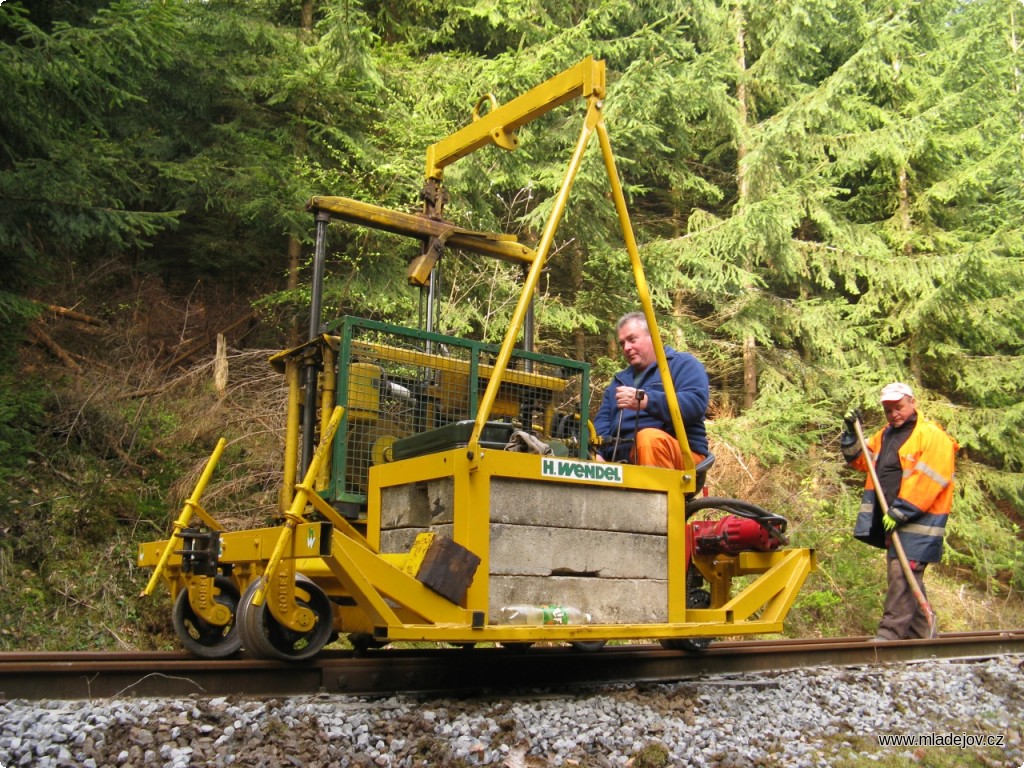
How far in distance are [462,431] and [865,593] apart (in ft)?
23.4

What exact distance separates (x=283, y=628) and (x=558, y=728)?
1.35 meters

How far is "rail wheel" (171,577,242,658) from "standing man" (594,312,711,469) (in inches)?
94.4

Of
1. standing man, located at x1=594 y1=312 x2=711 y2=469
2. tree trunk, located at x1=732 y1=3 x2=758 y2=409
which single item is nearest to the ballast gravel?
standing man, located at x1=594 y1=312 x2=711 y2=469

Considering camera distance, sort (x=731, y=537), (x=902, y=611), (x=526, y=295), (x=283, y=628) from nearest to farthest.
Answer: (x=283, y=628), (x=526, y=295), (x=731, y=537), (x=902, y=611)

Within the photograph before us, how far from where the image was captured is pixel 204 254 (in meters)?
13.4

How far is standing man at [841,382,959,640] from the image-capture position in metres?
7.20

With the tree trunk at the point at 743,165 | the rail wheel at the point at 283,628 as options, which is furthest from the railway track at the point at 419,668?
the tree trunk at the point at 743,165

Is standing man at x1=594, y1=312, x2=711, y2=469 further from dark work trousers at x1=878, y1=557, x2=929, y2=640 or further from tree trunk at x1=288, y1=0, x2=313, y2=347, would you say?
tree trunk at x1=288, y1=0, x2=313, y2=347

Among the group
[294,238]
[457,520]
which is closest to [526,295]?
[457,520]

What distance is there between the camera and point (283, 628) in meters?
4.25

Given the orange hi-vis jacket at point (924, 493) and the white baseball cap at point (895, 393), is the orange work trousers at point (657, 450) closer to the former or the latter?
the orange hi-vis jacket at point (924, 493)

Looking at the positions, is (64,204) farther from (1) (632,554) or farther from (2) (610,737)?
(2) (610,737)

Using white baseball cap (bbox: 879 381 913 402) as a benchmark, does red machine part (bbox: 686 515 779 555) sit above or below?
below

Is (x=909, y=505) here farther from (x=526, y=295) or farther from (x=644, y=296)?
(x=526, y=295)
